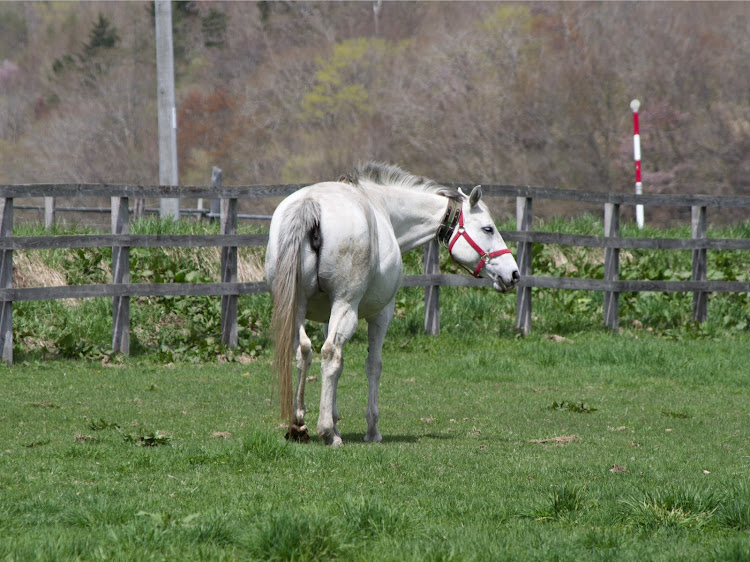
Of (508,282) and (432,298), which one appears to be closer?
(508,282)

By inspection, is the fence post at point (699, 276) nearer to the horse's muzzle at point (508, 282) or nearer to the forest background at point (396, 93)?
the horse's muzzle at point (508, 282)

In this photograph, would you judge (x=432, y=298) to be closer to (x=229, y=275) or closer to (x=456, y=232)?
(x=229, y=275)

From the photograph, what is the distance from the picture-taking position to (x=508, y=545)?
12.2 feet

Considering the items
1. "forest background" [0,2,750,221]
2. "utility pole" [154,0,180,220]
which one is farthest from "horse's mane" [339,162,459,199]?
"forest background" [0,2,750,221]

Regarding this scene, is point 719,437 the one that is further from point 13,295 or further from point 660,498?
point 13,295

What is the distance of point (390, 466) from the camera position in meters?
5.29

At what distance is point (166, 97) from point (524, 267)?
782 cm

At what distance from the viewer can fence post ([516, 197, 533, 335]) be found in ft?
40.6

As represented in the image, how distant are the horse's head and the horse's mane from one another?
7.4 inches

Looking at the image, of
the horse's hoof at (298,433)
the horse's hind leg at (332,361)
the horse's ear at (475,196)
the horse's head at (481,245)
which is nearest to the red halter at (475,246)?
the horse's head at (481,245)

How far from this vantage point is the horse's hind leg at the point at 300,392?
605 cm

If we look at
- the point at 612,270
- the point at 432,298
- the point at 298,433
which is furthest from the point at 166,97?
the point at 298,433

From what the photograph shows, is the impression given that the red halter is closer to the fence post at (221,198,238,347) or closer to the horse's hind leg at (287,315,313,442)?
the horse's hind leg at (287,315,313,442)

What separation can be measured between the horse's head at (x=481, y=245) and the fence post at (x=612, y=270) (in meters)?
5.88
